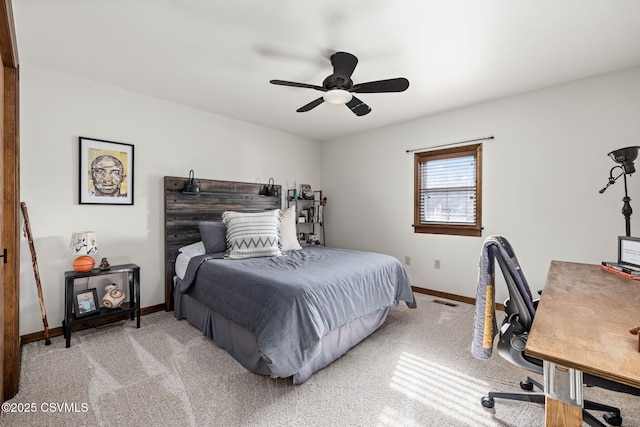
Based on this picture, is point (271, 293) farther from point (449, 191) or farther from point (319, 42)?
point (449, 191)

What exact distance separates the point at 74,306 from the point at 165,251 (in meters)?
0.93

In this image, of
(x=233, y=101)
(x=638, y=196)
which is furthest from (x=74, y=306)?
(x=638, y=196)

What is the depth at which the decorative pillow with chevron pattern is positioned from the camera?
118 inches

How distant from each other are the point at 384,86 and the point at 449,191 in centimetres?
211

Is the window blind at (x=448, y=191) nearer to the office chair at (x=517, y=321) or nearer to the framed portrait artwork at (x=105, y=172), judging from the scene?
the office chair at (x=517, y=321)

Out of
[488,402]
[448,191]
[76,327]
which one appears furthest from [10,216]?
[448,191]

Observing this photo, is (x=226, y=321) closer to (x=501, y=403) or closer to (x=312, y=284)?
(x=312, y=284)

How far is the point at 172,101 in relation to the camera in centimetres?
336

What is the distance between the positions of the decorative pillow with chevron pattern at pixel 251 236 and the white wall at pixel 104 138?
905 millimetres

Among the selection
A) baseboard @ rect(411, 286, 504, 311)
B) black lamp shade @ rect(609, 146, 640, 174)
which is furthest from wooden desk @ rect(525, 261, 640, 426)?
baseboard @ rect(411, 286, 504, 311)

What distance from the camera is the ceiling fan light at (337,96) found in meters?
2.30

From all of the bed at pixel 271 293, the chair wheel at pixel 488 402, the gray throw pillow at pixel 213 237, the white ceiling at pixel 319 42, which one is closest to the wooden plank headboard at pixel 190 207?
the bed at pixel 271 293

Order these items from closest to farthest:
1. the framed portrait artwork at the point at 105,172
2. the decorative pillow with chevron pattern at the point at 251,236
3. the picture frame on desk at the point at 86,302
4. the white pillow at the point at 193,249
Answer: the picture frame on desk at the point at 86,302
the framed portrait artwork at the point at 105,172
the decorative pillow with chevron pattern at the point at 251,236
the white pillow at the point at 193,249

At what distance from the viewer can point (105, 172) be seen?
2891 millimetres
